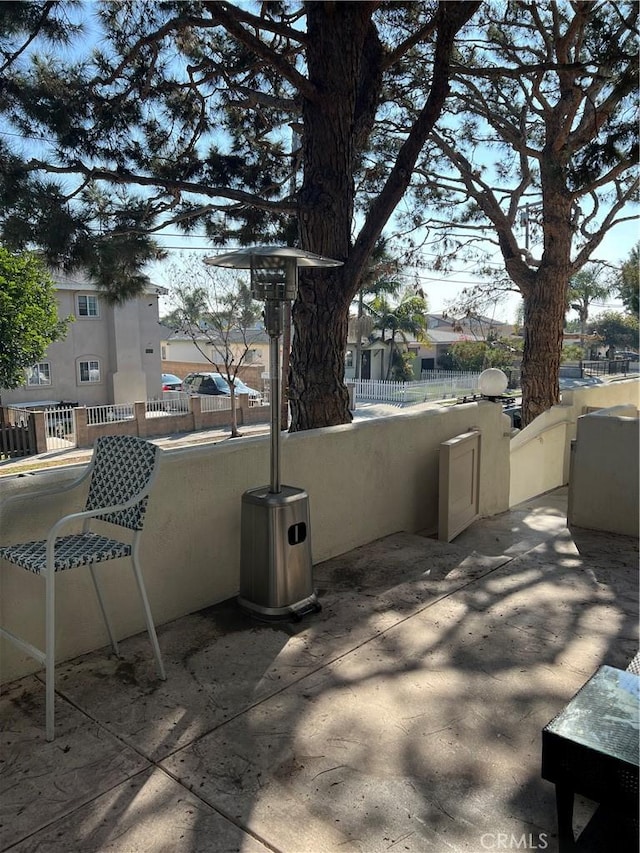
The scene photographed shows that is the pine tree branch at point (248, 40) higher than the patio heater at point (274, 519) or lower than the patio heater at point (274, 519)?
higher

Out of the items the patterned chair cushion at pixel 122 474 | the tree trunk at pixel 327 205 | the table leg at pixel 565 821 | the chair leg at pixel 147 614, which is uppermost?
the tree trunk at pixel 327 205

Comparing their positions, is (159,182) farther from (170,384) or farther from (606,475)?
(170,384)

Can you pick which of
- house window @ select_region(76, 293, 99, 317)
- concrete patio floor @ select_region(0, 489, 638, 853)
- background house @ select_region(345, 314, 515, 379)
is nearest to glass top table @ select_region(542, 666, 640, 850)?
concrete patio floor @ select_region(0, 489, 638, 853)

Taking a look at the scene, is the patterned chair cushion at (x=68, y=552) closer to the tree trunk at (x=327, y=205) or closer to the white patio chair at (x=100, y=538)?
the white patio chair at (x=100, y=538)

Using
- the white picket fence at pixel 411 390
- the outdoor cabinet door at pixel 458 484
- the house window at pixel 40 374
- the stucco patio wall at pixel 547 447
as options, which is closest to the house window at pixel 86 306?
the house window at pixel 40 374

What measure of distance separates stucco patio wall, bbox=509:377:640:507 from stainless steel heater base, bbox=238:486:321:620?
5002mm

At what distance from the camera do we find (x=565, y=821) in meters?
1.76

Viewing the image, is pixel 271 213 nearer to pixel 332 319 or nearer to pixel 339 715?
pixel 332 319

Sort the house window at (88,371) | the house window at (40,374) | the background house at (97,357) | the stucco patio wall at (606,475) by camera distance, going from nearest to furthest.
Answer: the stucco patio wall at (606,475) → the house window at (40,374) → the background house at (97,357) → the house window at (88,371)

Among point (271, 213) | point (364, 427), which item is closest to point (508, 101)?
point (271, 213)

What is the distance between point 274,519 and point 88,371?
20.9 m

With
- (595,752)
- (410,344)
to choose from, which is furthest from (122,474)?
(410,344)

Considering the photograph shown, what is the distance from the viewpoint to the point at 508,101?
9297mm

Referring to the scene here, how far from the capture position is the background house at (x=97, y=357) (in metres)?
21.0
